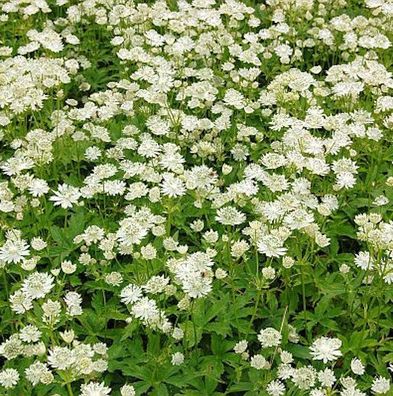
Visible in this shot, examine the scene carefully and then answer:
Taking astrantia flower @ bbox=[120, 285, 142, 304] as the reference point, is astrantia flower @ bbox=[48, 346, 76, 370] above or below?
above

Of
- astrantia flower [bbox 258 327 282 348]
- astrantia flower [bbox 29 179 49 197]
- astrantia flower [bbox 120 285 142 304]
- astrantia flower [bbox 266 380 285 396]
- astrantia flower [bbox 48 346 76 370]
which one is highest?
astrantia flower [bbox 48 346 76 370]

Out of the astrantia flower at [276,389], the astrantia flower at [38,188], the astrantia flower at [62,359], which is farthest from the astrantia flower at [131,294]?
the astrantia flower at [38,188]

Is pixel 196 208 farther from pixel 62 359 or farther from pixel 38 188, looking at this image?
pixel 62 359

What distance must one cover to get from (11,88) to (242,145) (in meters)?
1.40

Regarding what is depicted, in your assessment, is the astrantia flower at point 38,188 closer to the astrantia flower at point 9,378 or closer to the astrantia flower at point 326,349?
the astrantia flower at point 9,378

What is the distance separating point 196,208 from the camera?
3.88 metres

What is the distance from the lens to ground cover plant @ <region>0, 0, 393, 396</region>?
3.15 m

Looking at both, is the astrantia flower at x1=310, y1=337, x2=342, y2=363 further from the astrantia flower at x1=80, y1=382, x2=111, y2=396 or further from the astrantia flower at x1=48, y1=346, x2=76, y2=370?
the astrantia flower at x1=48, y1=346, x2=76, y2=370

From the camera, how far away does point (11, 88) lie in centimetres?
440

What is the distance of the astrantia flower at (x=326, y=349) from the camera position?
9.86 ft

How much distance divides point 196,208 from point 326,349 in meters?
1.15

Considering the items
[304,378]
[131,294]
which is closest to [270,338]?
[304,378]

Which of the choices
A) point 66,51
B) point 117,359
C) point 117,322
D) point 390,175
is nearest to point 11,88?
point 66,51

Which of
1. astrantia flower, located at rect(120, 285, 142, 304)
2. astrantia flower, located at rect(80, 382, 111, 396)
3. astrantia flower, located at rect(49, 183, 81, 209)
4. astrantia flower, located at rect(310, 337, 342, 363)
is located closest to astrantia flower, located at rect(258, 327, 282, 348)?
astrantia flower, located at rect(310, 337, 342, 363)
